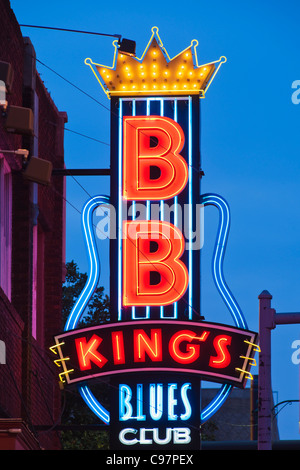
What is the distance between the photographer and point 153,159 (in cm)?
2309

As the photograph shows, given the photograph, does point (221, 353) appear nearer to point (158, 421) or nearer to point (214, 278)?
point (214, 278)

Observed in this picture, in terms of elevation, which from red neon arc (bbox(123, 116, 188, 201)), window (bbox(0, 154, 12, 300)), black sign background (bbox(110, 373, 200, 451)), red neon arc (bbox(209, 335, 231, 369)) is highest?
red neon arc (bbox(123, 116, 188, 201))

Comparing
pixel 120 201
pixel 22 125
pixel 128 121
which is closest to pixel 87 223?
pixel 120 201

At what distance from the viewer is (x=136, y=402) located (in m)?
22.0

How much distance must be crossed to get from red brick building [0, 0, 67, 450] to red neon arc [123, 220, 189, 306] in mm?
1729

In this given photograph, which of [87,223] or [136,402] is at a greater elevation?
[87,223]

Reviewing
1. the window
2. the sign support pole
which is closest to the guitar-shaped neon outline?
the sign support pole

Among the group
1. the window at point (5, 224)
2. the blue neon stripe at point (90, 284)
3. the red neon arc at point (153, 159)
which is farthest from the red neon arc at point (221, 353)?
the window at point (5, 224)

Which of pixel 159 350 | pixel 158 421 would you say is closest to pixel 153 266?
pixel 159 350

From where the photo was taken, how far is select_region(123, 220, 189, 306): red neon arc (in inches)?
880

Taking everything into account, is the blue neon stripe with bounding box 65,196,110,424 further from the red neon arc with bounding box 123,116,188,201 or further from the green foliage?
the green foliage

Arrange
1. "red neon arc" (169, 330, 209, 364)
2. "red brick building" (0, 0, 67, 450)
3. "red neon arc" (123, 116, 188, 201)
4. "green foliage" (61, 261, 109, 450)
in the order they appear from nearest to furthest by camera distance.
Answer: "red brick building" (0, 0, 67, 450), "red neon arc" (169, 330, 209, 364), "red neon arc" (123, 116, 188, 201), "green foliage" (61, 261, 109, 450)

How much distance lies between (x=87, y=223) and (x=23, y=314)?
3.26 metres
